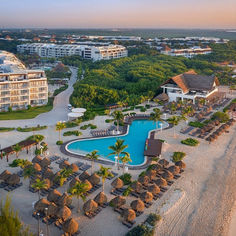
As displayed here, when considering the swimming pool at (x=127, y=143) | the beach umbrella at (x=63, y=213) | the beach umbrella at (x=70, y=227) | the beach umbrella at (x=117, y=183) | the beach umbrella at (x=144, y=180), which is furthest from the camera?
the swimming pool at (x=127, y=143)

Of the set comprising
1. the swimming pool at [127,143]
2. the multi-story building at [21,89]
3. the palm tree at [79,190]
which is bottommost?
the swimming pool at [127,143]

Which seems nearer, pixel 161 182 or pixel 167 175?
pixel 161 182

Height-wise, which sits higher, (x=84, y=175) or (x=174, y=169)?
(x=174, y=169)

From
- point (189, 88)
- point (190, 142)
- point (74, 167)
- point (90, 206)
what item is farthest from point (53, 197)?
point (189, 88)

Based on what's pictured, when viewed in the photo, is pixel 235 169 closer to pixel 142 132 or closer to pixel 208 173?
pixel 208 173

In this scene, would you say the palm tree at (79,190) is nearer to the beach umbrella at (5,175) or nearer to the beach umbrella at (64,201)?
the beach umbrella at (64,201)

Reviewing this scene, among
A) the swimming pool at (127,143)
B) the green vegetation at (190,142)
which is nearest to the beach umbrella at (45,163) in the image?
the swimming pool at (127,143)

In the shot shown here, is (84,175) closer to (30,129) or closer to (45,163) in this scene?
(45,163)
